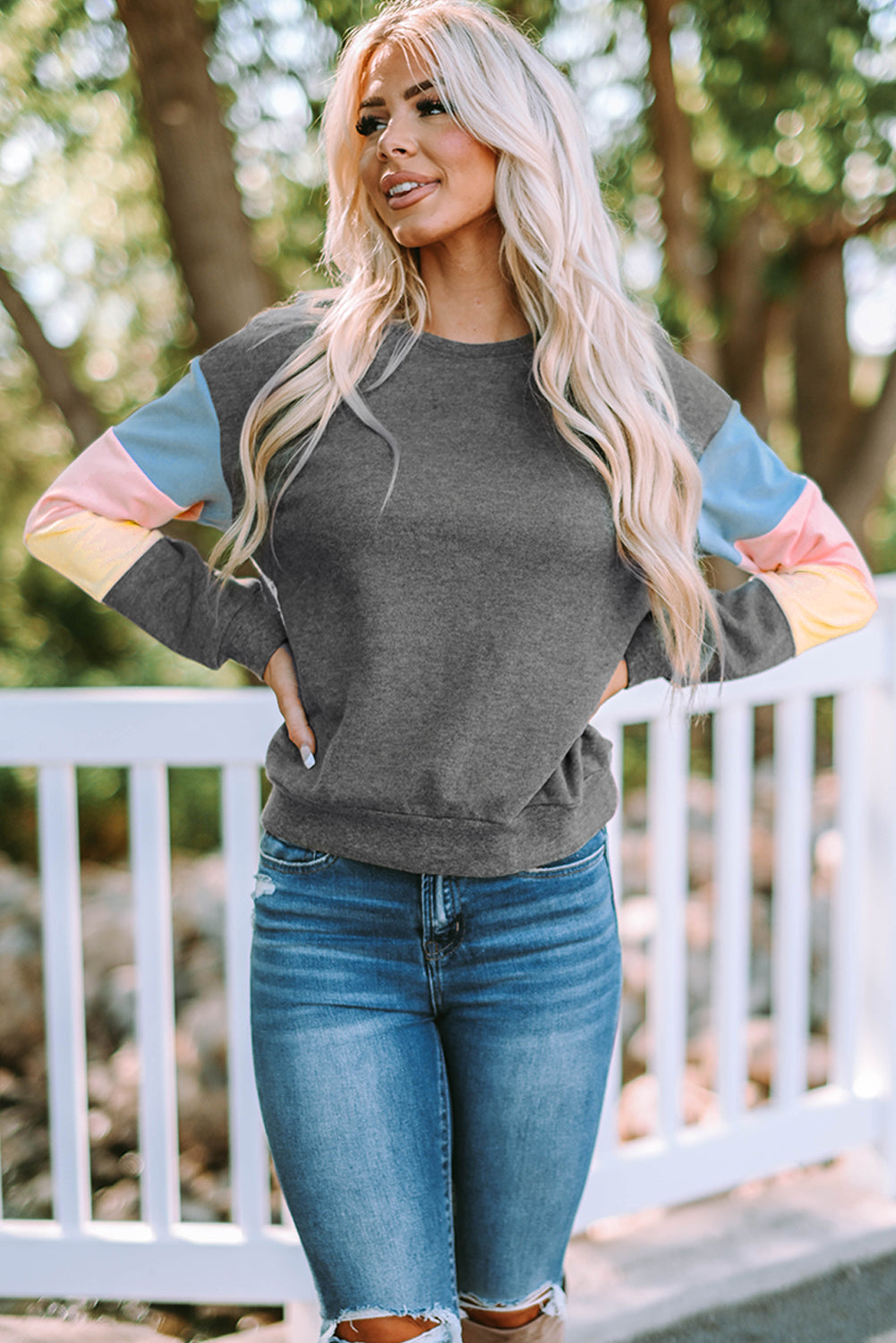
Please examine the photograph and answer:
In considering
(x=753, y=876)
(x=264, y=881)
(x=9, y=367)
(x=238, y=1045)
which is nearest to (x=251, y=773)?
(x=238, y=1045)

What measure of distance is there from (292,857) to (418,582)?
354mm

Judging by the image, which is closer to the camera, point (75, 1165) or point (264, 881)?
point (264, 881)

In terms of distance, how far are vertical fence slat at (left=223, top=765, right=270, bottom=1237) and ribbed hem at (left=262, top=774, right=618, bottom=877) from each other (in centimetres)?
63

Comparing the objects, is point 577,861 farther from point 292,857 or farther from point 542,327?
point 542,327

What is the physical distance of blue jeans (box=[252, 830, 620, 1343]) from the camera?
1334 mm

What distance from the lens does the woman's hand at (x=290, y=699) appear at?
4.65 ft

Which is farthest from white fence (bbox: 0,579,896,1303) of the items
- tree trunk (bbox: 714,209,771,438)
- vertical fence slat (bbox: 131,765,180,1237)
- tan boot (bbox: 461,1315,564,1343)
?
tree trunk (bbox: 714,209,771,438)

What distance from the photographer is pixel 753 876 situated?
4.73m

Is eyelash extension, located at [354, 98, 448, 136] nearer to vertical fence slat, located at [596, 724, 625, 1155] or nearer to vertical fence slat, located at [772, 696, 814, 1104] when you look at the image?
vertical fence slat, located at [596, 724, 625, 1155]

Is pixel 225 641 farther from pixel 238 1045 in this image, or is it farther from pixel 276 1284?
pixel 276 1284

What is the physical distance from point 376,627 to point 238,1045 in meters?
1.05

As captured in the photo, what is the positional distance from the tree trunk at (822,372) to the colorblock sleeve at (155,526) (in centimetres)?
402

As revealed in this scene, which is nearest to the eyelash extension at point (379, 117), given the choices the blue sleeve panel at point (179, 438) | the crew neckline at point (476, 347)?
the crew neckline at point (476, 347)

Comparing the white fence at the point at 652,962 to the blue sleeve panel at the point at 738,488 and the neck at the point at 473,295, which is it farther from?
the neck at the point at 473,295
